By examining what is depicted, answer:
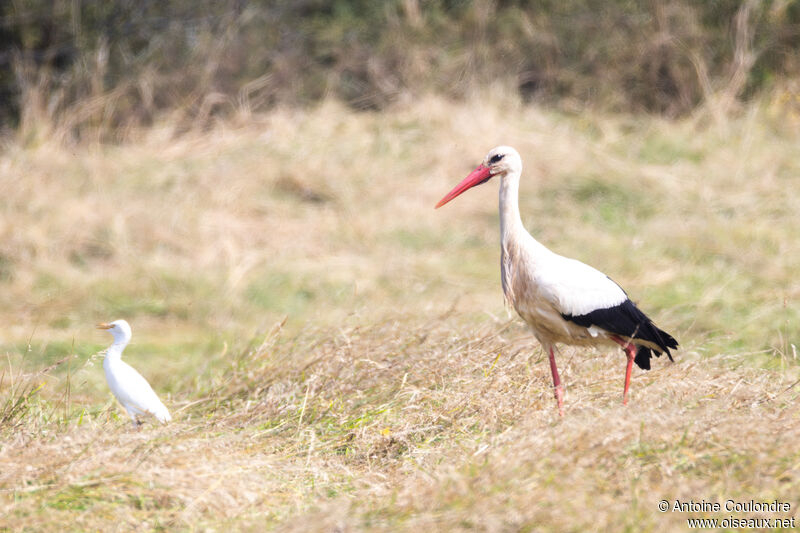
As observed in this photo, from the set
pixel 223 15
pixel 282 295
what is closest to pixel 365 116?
pixel 223 15

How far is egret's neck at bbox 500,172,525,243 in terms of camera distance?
151 inches

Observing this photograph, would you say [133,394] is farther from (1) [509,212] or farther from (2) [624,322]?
(2) [624,322]

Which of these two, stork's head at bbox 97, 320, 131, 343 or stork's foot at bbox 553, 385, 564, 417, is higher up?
stork's head at bbox 97, 320, 131, 343

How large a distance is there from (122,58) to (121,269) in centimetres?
467

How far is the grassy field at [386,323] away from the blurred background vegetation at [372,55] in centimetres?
71

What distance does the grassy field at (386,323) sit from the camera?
282 centimetres

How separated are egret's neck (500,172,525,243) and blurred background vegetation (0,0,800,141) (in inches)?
272

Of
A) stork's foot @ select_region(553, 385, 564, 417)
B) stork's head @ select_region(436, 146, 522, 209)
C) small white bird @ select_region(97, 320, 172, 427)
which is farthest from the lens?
stork's head @ select_region(436, 146, 522, 209)

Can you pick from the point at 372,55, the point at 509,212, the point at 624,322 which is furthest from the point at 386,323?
the point at 372,55

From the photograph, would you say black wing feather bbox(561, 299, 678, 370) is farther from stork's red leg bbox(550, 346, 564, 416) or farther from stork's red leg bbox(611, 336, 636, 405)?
stork's red leg bbox(550, 346, 564, 416)

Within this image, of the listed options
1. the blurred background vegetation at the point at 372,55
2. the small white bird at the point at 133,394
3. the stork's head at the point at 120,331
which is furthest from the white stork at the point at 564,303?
the blurred background vegetation at the point at 372,55

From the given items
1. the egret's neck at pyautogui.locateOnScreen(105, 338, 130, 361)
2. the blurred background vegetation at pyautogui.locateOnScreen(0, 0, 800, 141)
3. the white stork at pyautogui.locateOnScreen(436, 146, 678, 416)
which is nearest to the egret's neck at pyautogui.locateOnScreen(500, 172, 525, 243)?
the white stork at pyautogui.locateOnScreen(436, 146, 678, 416)

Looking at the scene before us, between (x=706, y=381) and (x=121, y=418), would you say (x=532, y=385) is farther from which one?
(x=121, y=418)

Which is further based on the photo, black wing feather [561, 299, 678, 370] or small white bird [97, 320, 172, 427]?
black wing feather [561, 299, 678, 370]
